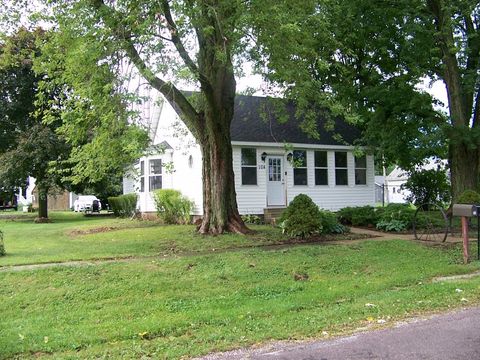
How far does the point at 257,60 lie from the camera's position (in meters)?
12.2

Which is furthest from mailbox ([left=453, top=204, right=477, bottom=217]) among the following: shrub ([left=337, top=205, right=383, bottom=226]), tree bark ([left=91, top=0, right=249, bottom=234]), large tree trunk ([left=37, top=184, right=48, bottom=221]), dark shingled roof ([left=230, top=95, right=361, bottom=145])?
large tree trunk ([left=37, top=184, right=48, bottom=221])

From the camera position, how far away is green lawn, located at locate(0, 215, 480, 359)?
579cm

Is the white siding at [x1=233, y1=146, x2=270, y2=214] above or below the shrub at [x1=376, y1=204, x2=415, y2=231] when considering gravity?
above

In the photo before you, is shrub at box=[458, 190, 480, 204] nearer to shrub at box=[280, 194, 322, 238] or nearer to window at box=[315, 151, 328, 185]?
shrub at box=[280, 194, 322, 238]

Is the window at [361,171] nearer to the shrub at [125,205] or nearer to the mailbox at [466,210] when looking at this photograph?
the shrub at [125,205]

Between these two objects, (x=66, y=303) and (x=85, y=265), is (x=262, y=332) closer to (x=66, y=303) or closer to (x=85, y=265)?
(x=66, y=303)

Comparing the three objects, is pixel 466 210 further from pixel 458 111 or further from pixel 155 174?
pixel 155 174

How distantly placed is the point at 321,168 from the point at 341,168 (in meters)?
1.21

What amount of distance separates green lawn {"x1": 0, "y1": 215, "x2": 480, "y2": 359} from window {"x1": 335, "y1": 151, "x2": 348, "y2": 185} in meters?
11.6

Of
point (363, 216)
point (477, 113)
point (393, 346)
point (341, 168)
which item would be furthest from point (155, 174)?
point (393, 346)

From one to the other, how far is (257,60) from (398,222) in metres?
7.56

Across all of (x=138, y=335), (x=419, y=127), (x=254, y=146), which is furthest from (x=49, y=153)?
(x=138, y=335)

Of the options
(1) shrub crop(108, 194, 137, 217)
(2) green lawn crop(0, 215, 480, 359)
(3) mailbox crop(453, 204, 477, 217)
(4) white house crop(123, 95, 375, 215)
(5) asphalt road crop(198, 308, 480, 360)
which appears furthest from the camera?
(1) shrub crop(108, 194, 137, 217)

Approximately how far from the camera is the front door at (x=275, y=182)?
21.1m
